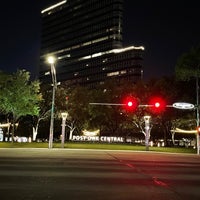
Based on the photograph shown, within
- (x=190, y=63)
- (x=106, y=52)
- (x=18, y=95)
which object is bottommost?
(x=18, y=95)

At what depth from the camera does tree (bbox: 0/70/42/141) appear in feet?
214

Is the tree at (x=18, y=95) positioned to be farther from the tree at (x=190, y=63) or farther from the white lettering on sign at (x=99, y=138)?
the white lettering on sign at (x=99, y=138)

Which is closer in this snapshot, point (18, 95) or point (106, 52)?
point (18, 95)

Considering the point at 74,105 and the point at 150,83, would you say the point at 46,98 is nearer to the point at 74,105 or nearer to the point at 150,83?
the point at 74,105

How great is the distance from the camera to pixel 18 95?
65375mm

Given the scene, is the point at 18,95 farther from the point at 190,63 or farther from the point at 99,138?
the point at 99,138

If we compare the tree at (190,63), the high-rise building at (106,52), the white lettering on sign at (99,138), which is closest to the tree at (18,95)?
the tree at (190,63)

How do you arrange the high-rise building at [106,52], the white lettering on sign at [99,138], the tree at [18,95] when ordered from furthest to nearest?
the high-rise building at [106,52] < the white lettering on sign at [99,138] < the tree at [18,95]

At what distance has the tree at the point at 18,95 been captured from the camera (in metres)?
65.3

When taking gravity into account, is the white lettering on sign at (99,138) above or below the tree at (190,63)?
below

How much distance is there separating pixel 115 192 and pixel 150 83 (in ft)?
219

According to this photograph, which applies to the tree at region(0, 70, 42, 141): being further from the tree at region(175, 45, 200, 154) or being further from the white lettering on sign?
the white lettering on sign

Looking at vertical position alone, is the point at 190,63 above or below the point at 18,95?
above

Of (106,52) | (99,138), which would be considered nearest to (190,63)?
(99,138)
